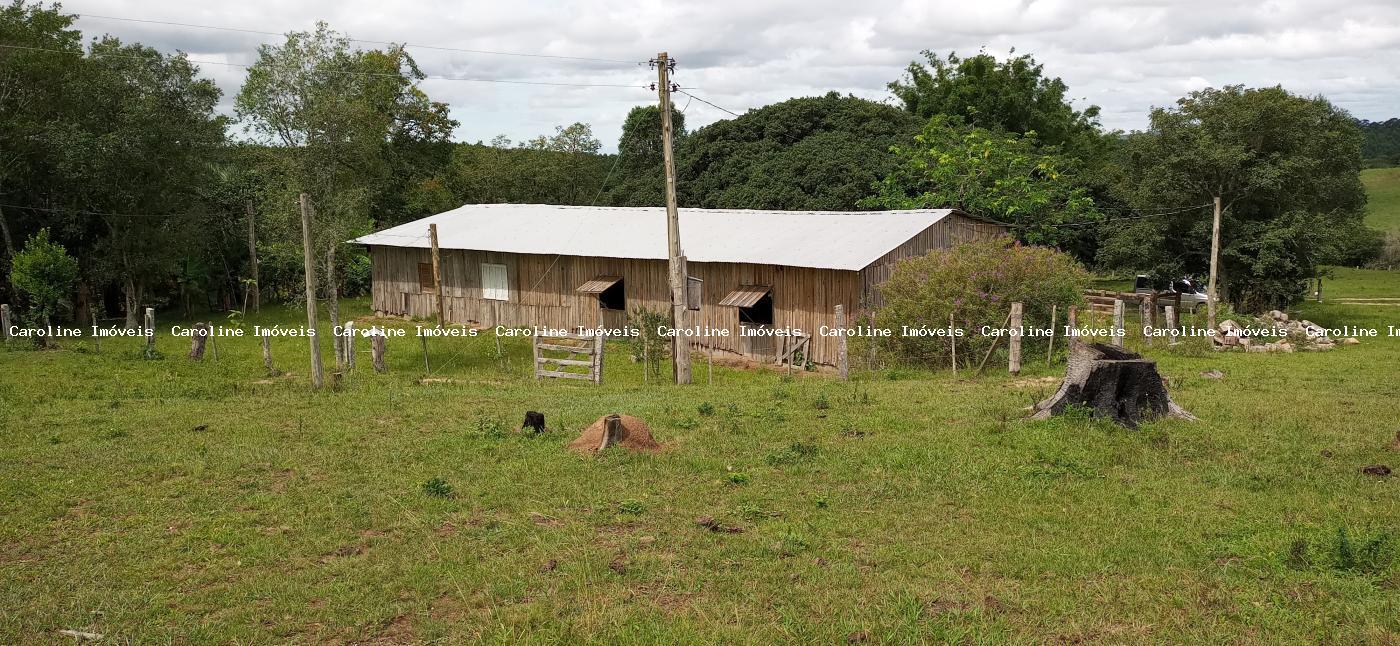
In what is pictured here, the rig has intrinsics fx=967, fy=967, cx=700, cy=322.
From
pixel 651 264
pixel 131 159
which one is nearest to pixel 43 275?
pixel 131 159

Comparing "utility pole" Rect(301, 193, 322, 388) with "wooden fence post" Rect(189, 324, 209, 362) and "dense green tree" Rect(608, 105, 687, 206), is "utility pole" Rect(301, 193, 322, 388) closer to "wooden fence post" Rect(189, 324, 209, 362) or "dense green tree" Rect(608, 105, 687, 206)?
"wooden fence post" Rect(189, 324, 209, 362)

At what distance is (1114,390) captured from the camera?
1220 cm

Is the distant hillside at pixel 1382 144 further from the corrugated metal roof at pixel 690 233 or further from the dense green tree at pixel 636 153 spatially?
the corrugated metal roof at pixel 690 233

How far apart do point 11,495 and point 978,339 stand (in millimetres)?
16723

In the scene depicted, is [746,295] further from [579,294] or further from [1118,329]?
[1118,329]

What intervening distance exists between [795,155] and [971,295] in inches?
858

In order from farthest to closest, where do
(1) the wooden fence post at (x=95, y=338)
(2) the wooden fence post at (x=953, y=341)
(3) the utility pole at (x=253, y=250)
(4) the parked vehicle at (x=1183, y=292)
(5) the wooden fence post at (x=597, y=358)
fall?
(3) the utility pole at (x=253, y=250) < (4) the parked vehicle at (x=1183, y=292) < (1) the wooden fence post at (x=95, y=338) < (5) the wooden fence post at (x=597, y=358) < (2) the wooden fence post at (x=953, y=341)

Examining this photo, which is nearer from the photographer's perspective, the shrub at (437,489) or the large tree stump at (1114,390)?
the shrub at (437,489)

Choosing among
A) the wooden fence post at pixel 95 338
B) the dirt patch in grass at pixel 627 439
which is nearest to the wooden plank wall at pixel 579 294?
the wooden fence post at pixel 95 338

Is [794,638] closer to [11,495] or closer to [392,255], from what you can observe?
[11,495]

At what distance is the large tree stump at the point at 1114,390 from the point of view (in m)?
12.2

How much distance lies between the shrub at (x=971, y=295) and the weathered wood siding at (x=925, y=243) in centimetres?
151

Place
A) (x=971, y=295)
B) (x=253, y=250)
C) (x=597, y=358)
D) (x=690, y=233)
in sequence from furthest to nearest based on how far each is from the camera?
(x=253, y=250)
(x=690, y=233)
(x=971, y=295)
(x=597, y=358)

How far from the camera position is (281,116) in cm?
Answer: 3403
